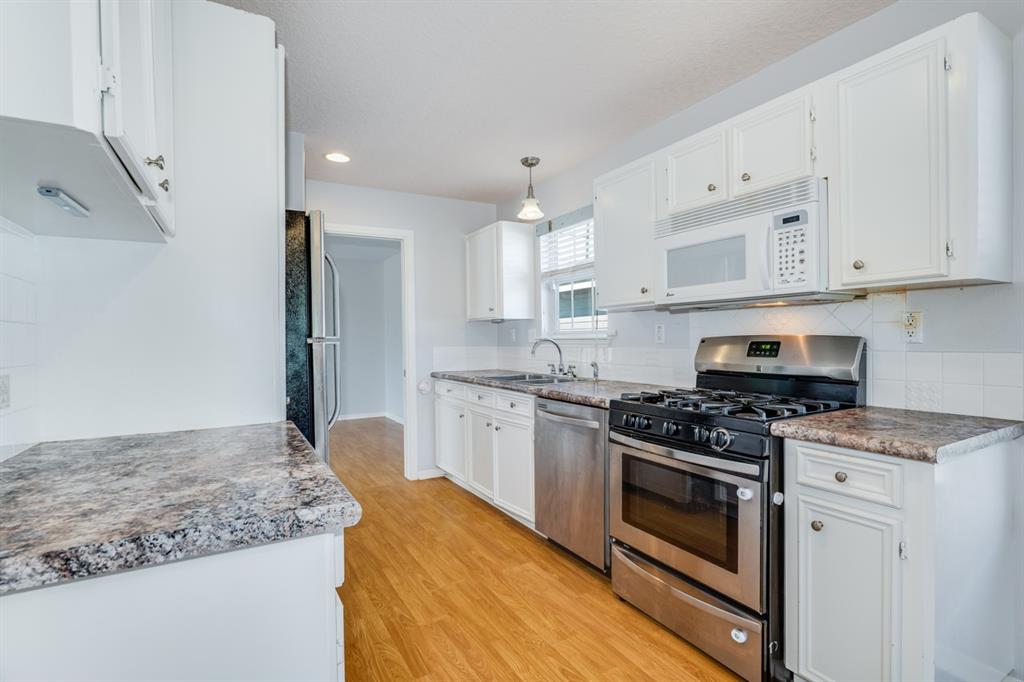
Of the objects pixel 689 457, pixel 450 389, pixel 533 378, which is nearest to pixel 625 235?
pixel 689 457

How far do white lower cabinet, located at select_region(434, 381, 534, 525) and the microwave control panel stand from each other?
4.97 feet

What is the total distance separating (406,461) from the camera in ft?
14.3

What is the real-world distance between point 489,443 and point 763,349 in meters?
1.88

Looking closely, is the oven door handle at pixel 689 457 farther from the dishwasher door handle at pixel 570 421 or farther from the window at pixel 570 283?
the window at pixel 570 283

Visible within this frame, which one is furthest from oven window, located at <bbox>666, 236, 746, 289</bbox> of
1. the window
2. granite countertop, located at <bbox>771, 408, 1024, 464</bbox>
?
the window

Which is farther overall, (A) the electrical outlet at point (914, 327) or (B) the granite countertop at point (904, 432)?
(A) the electrical outlet at point (914, 327)

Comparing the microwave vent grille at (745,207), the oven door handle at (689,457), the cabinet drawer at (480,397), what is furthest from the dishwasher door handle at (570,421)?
the microwave vent grille at (745,207)

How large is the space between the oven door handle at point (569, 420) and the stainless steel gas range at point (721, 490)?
0.44 feet

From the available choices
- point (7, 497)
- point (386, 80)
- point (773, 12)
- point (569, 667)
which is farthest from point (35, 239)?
point (773, 12)

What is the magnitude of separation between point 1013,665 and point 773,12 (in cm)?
251

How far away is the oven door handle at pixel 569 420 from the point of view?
96.2 inches

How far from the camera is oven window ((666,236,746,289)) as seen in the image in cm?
215

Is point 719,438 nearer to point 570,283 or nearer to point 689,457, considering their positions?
point 689,457

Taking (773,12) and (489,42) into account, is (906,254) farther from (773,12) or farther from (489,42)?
(489,42)
